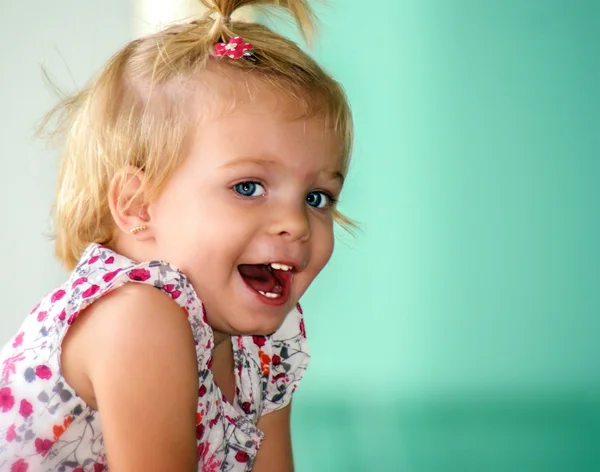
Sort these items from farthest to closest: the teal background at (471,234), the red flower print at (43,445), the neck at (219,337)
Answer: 1. the teal background at (471,234)
2. the neck at (219,337)
3. the red flower print at (43,445)

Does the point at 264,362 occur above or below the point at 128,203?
below

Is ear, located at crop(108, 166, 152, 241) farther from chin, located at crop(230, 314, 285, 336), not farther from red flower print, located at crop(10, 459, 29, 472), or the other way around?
red flower print, located at crop(10, 459, 29, 472)

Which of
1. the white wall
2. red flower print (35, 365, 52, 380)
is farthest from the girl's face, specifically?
the white wall

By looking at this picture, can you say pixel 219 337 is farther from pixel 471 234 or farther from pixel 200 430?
pixel 471 234

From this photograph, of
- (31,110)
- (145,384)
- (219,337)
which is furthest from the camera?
(31,110)

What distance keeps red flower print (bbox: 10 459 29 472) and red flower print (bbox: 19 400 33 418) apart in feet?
0.13

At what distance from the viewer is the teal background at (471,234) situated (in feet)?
4.68

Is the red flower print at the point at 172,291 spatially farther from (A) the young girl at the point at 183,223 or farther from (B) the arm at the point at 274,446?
(B) the arm at the point at 274,446

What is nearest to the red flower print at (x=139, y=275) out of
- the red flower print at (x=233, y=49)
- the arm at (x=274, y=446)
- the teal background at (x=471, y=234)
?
the red flower print at (x=233, y=49)

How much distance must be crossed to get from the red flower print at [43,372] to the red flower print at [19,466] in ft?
0.25

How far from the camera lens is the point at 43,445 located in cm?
77

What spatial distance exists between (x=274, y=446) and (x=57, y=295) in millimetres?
357

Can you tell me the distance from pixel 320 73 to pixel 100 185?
0.78 feet

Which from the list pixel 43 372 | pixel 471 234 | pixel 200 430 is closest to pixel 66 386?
pixel 43 372
